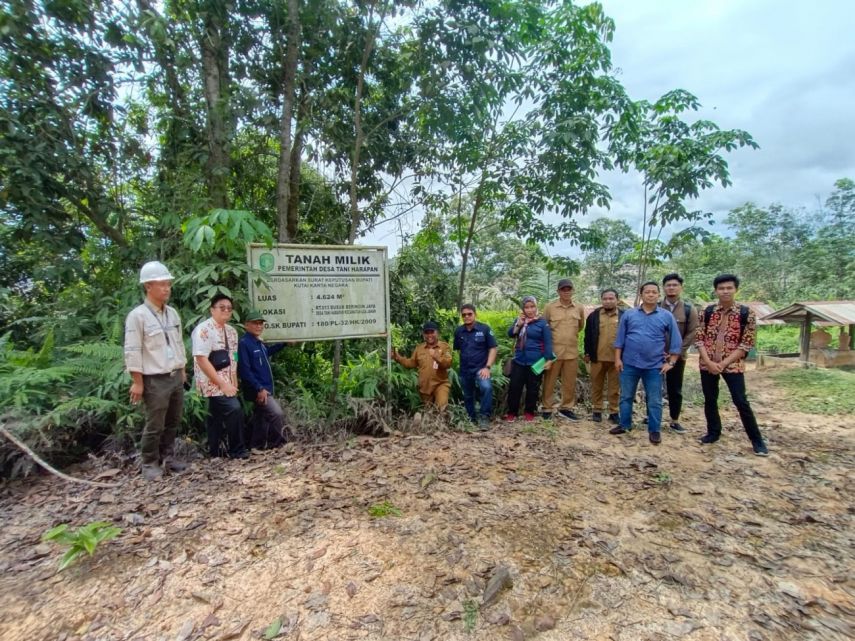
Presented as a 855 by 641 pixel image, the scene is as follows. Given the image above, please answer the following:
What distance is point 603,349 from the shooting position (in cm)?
597

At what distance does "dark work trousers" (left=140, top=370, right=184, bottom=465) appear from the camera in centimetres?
367

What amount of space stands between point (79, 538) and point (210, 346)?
5.71ft

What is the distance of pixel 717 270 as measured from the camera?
26.0 metres

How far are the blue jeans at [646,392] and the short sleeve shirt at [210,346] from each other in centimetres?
426

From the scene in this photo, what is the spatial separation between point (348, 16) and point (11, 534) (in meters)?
6.04

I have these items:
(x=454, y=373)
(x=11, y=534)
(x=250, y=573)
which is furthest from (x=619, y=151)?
(x=11, y=534)

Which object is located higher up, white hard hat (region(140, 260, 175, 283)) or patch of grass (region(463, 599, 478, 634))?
white hard hat (region(140, 260, 175, 283))

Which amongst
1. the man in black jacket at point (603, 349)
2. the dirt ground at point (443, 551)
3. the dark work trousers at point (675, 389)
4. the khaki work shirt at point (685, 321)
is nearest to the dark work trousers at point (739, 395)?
the dirt ground at point (443, 551)

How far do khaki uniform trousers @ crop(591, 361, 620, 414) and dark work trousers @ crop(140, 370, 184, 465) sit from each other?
4.94 meters

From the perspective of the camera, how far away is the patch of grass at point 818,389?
22.6 ft

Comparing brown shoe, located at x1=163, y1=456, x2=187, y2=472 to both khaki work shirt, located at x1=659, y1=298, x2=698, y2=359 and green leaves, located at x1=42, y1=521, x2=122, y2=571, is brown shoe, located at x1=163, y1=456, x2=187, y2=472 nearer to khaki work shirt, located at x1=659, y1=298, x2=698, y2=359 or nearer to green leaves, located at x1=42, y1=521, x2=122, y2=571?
green leaves, located at x1=42, y1=521, x2=122, y2=571

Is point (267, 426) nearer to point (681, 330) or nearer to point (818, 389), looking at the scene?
point (681, 330)

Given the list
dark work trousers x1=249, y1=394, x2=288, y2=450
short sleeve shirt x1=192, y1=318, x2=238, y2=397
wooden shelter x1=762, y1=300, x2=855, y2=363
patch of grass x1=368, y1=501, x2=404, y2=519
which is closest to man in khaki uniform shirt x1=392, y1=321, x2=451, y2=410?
dark work trousers x1=249, y1=394, x2=288, y2=450

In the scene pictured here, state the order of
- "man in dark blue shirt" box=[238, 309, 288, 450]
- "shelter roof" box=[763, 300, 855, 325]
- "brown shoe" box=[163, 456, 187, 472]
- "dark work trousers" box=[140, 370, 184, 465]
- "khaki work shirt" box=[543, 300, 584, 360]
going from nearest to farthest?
"dark work trousers" box=[140, 370, 184, 465] < "brown shoe" box=[163, 456, 187, 472] < "man in dark blue shirt" box=[238, 309, 288, 450] < "khaki work shirt" box=[543, 300, 584, 360] < "shelter roof" box=[763, 300, 855, 325]
